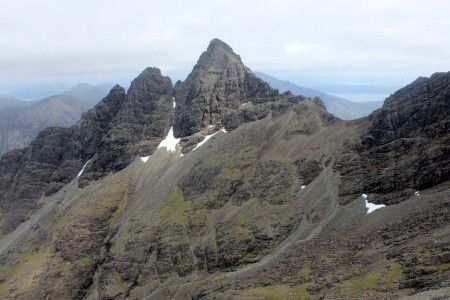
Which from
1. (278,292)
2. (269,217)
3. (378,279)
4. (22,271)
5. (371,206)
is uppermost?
(371,206)

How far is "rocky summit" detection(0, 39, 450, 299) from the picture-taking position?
3442 inches

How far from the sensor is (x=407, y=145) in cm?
11150

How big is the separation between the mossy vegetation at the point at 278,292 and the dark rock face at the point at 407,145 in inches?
1204

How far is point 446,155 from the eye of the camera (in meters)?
101

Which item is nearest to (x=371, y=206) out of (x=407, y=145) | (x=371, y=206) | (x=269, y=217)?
(x=371, y=206)

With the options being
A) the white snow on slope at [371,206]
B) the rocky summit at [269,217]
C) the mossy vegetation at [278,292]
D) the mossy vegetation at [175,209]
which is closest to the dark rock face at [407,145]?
the rocky summit at [269,217]

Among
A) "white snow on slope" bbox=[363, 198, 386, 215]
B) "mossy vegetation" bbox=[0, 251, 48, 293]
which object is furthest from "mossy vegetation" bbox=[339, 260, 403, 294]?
"mossy vegetation" bbox=[0, 251, 48, 293]

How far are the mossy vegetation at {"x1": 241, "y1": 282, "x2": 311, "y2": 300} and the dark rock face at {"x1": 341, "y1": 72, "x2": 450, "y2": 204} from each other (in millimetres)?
30592

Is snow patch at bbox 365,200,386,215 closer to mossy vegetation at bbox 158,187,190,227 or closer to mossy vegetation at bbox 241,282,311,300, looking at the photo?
mossy vegetation at bbox 241,282,311,300

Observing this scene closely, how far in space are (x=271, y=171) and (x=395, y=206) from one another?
4816 centimetres

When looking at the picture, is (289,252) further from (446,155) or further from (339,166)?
(446,155)

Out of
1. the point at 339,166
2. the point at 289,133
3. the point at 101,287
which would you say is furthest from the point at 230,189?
the point at 101,287

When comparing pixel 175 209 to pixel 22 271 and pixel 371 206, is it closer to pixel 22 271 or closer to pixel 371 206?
pixel 22 271

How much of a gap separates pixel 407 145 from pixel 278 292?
1960 inches
